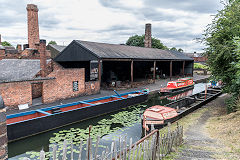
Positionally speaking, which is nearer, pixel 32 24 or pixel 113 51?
pixel 113 51

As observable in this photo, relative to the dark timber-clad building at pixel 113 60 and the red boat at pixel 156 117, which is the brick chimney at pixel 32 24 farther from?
the red boat at pixel 156 117

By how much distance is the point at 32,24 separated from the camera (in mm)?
25156

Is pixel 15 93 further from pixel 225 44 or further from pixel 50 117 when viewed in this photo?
pixel 225 44

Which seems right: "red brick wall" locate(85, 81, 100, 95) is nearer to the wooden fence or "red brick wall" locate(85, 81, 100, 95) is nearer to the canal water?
the canal water

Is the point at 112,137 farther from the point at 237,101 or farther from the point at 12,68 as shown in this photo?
the point at 12,68

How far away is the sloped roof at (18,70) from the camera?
1552 cm

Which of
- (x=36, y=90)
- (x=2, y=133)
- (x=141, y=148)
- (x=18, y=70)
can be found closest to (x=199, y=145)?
(x=141, y=148)

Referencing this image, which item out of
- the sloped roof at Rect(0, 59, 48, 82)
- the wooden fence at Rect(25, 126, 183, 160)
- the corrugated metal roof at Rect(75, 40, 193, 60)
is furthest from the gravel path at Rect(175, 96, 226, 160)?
the sloped roof at Rect(0, 59, 48, 82)

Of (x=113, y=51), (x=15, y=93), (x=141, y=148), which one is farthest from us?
(x=113, y=51)

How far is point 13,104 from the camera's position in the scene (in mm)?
12594

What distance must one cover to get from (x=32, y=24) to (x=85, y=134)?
69.9 feet

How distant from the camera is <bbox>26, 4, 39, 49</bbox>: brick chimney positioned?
80.8 ft

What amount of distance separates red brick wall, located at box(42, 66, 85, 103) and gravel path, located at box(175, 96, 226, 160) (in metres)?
10.9

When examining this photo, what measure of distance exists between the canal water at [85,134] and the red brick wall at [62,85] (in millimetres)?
4659
